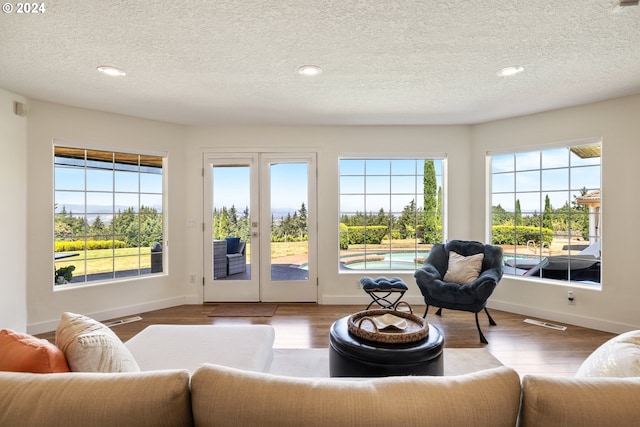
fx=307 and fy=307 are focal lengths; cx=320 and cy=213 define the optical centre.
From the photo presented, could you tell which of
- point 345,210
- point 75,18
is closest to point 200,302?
point 345,210

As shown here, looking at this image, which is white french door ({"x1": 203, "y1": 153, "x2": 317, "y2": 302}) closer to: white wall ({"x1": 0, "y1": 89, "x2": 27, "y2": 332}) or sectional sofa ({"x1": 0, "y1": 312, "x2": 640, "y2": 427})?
white wall ({"x1": 0, "y1": 89, "x2": 27, "y2": 332})

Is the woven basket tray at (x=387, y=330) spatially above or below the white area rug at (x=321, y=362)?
above

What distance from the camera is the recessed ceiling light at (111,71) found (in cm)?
252

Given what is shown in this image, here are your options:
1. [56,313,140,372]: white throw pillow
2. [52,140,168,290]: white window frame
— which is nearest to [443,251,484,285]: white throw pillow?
[56,313,140,372]: white throw pillow

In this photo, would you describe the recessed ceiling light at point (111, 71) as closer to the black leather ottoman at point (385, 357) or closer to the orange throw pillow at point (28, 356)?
the orange throw pillow at point (28, 356)

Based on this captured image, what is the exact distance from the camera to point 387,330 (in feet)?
6.75

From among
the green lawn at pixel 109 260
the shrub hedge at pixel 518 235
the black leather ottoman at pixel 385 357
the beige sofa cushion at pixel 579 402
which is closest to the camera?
the beige sofa cushion at pixel 579 402

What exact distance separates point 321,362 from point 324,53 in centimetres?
247

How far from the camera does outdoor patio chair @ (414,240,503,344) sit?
10.1ft

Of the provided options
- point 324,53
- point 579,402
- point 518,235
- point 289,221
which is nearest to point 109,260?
point 289,221

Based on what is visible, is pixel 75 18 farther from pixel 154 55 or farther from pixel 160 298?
pixel 160 298

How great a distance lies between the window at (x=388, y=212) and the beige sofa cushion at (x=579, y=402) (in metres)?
3.55

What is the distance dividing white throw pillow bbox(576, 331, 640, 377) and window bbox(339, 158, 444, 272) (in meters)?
3.21

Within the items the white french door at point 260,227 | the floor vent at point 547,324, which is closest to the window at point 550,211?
the floor vent at point 547,324
